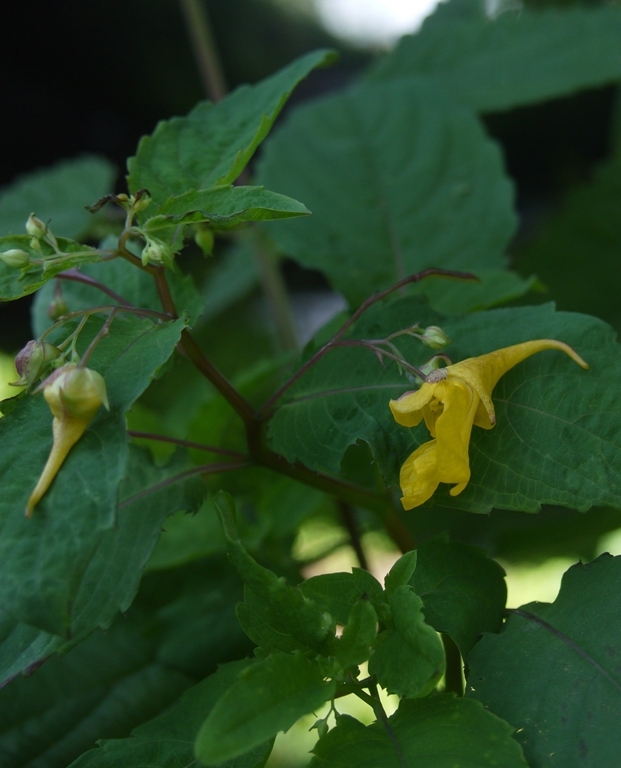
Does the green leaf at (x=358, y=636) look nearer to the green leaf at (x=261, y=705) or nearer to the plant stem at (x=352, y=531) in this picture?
the green leaf at (x=261, y=705)

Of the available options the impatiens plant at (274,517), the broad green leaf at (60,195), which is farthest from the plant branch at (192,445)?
the broad green leaf at (60,195)

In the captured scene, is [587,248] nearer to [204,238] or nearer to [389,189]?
[389,189]

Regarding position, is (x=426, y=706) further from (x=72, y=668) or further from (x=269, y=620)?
(x=72, y=668)

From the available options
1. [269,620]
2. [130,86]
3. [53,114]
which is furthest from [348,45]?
[269,620]

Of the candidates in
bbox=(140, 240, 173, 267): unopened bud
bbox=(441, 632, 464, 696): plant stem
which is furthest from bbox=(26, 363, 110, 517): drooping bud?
bbox=(441, 632, 464, 696): plant stem

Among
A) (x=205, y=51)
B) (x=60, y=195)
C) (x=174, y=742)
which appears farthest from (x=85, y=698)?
(x=205, y=51)

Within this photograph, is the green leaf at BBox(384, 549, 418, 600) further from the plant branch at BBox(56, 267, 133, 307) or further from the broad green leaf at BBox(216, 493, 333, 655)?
the plant branch at BBox(56, 267, 133, 307)
